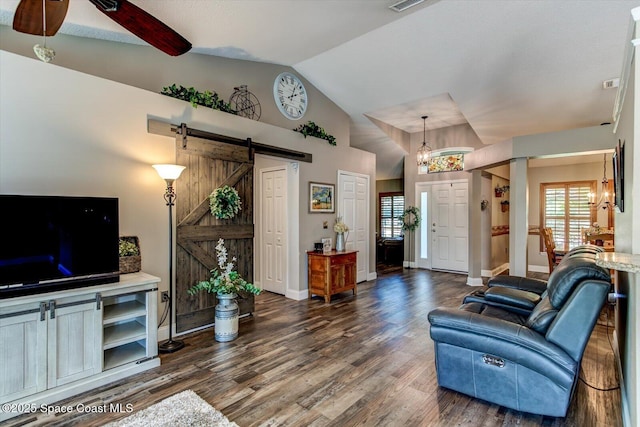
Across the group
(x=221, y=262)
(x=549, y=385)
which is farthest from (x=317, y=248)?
(x=549, y=385)

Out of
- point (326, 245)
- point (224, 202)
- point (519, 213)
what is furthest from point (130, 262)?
point (519, 213)

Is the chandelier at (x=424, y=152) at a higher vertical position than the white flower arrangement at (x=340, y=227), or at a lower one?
higher

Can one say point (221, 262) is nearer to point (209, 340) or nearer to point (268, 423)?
point (209, 340)

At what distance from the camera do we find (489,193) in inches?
293

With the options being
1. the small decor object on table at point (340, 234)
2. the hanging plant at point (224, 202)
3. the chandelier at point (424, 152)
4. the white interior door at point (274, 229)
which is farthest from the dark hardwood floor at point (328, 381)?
the chandelier at point (424, 152)

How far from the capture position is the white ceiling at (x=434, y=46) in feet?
10.6

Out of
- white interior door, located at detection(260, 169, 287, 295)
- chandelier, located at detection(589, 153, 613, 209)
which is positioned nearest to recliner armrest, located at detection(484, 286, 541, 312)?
white interior door, located at detection(260, 169, 287, 295)

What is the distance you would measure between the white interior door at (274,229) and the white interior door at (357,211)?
3.79 ft

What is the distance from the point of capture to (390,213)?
970 centimetres

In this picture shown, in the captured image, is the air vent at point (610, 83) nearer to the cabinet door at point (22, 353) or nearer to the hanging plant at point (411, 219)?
the hanging plant at point (411, 219)

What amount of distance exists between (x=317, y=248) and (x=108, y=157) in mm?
3200

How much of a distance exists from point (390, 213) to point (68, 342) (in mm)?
8398

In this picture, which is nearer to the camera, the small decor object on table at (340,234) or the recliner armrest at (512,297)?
the recliner armrest at (512,297)

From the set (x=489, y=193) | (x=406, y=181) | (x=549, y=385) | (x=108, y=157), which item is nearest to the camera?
(x=549, y=385)
